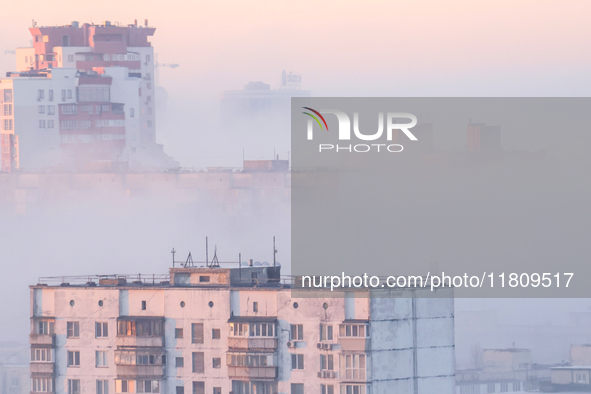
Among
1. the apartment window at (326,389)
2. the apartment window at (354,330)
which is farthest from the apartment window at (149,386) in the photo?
the apartment window at (354,330)

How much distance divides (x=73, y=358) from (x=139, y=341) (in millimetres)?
1564

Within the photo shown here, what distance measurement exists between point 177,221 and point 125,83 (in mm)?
9557

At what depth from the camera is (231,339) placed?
917 inches

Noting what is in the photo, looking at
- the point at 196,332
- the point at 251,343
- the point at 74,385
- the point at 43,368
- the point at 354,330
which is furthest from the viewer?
the point at 43,368

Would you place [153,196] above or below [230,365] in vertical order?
above

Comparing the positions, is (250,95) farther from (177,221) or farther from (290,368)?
(290,368)

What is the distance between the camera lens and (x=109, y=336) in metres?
24.0

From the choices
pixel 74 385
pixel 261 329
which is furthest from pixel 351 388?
pixel 74 385

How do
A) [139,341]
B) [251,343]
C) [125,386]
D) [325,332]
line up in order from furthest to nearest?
[125,386] → [139,341] → [251,343] → [325,332]

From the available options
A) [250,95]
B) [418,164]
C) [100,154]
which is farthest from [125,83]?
[250,95]

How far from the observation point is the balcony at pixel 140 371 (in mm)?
23547

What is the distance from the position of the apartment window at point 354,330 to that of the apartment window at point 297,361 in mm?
910

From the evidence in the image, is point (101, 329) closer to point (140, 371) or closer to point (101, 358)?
point (101, 358)

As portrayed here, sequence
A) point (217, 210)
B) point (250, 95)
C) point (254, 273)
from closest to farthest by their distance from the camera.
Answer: point (254, 273) < point (217, 210) < point (250, 95)
